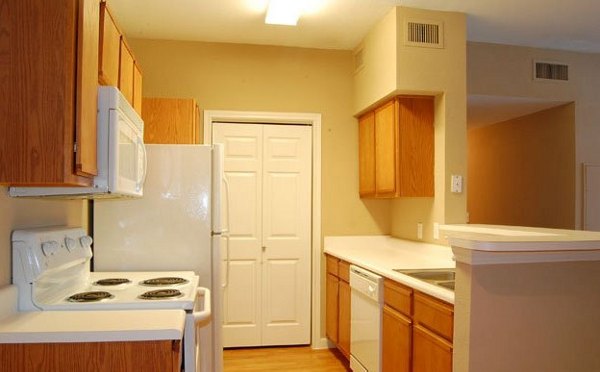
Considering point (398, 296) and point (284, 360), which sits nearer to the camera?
point (398, 296)

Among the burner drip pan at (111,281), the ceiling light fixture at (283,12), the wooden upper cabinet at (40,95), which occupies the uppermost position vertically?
the ceiling light fixture at (283,12)

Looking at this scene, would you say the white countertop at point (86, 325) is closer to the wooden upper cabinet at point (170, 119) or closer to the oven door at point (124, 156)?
the oven door at point (124, 156)

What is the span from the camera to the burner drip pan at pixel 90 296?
1.82m

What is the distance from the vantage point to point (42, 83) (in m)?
1.38

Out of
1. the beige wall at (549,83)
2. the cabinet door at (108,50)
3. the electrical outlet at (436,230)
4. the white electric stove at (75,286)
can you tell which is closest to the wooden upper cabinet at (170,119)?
the cabinet door at (108,50)

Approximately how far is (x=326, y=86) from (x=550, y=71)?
2006 mm

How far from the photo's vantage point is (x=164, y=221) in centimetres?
269

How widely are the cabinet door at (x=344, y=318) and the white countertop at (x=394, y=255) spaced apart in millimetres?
240

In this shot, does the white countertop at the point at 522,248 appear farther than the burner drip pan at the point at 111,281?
No

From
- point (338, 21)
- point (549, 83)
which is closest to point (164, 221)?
point (338, 21)

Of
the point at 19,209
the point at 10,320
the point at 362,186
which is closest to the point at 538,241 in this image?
the point at 10,320

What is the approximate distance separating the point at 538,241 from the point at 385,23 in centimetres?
210

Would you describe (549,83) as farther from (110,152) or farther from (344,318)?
(110,152)

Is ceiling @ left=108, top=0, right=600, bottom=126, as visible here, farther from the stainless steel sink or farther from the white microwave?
the stainless steel sink
